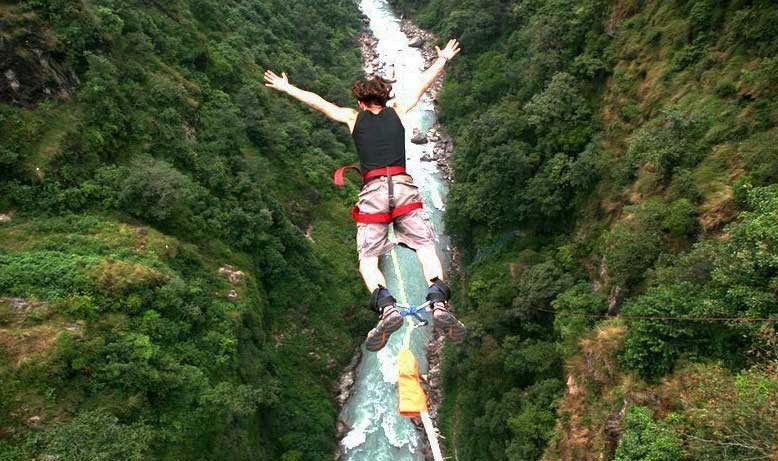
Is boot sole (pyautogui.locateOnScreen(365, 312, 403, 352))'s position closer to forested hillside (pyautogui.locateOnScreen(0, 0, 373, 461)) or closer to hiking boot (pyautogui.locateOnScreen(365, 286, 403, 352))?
hiking boot (pyautogui.locateOnScreen(365, 286, 403, 352))

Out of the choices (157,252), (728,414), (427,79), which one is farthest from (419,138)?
(427,79)

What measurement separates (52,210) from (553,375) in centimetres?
1815

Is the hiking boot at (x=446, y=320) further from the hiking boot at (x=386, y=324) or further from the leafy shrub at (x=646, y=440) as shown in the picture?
the leafy shrub at (x=646, y=440)

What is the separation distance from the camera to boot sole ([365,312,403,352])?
5324mm

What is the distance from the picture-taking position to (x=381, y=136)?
223 inches

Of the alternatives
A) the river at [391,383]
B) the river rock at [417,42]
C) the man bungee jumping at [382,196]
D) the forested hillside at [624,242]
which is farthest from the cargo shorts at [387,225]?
the river rock at [417,42]

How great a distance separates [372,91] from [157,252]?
50.4 ft

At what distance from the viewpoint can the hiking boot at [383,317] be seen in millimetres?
5332

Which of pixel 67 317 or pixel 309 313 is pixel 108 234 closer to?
pixel 67 317

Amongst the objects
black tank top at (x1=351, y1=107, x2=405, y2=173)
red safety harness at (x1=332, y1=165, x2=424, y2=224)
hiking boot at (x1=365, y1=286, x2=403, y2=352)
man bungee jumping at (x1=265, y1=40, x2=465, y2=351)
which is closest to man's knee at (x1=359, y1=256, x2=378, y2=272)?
man bungee jumping at (x1=265, y1=40, x2=465, y2=351)

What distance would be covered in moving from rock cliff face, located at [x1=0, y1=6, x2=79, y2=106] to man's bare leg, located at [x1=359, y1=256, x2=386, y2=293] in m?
18.7

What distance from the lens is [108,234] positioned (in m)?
18.2

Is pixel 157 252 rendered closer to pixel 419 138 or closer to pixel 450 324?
pixel 450 324

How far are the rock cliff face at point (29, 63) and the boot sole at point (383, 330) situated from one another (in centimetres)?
1914
